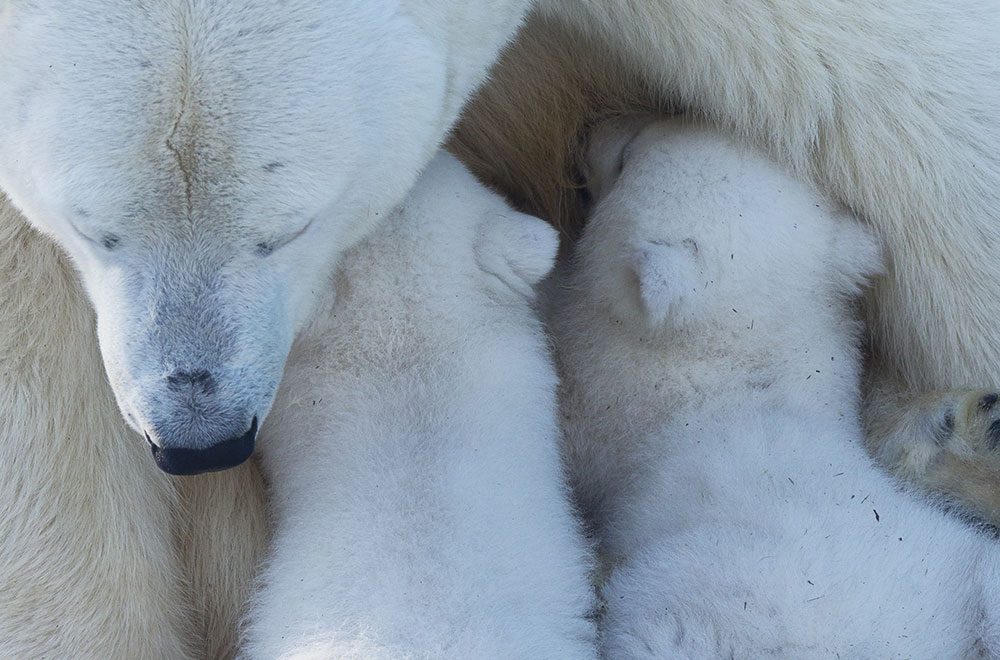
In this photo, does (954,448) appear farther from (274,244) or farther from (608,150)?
(274,244)

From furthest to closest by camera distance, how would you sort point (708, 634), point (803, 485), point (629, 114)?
1. point (629, 114)
2. point (803, 485)
3. point (708, 634)

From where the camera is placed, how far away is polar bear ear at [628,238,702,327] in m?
1.23

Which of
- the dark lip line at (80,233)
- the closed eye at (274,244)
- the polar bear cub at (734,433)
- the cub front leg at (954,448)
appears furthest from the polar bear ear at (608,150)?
the dark lip line at (80,233)

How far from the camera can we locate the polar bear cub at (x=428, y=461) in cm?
106

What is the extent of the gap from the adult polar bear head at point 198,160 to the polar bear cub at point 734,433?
0.42m

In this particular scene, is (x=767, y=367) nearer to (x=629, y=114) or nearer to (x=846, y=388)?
(x=846, y=388)

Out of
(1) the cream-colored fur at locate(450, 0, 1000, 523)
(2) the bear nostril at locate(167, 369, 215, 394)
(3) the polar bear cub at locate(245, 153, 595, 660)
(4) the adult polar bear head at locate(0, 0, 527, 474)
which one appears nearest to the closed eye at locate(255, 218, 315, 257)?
(4) the adult polar bear head at locate(0, 0, 527, 474)

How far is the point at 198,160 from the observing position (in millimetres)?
863

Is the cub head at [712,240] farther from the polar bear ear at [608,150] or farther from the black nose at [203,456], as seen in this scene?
the black nose at [203,456]

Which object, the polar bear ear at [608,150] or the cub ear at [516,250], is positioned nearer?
the cub ear at [516,250]

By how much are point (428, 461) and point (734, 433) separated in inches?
13.7

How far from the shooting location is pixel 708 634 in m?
1.08

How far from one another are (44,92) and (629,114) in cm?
86

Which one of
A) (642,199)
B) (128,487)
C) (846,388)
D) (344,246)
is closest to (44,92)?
(344,246)
